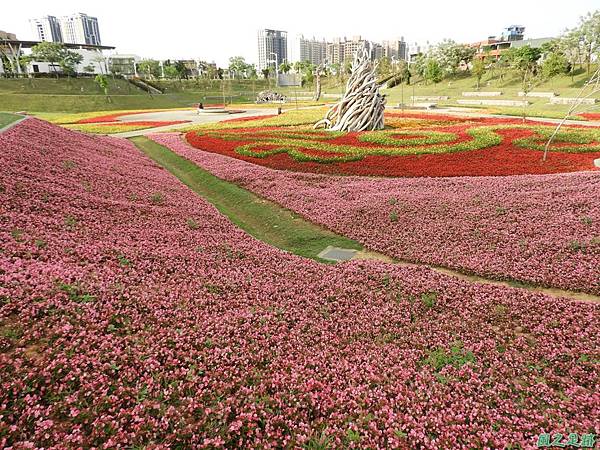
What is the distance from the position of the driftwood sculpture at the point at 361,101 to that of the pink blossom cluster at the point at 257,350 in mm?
24640

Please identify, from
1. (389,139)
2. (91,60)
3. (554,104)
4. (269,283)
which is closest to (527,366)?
(269,283)

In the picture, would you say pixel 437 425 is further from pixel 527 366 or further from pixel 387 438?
pixel 527 366

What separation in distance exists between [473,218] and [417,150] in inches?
506

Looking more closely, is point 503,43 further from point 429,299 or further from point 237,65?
point 429,299

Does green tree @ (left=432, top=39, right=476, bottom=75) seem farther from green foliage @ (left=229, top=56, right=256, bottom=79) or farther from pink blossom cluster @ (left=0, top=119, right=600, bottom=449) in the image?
pink blossom cluster @ (left=0, top=119, right=600, bottom=449)

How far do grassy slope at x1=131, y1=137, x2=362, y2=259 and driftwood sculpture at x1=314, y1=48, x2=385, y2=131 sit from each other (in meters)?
15.4

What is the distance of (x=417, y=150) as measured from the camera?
25.2 meters

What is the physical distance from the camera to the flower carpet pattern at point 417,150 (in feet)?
70.0

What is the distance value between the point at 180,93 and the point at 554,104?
91.9 m

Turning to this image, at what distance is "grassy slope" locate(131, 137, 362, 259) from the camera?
1329 centimetres

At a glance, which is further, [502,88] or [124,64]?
[124,64]

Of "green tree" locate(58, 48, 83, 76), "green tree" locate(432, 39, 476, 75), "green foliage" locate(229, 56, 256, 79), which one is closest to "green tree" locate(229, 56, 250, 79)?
"green foliage" locate(229, 56, 256, 79)

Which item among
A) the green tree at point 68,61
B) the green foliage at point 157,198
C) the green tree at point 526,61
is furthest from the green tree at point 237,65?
the green foliage at point 157,198

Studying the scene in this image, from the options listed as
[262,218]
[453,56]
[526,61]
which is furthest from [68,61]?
[262,218]
